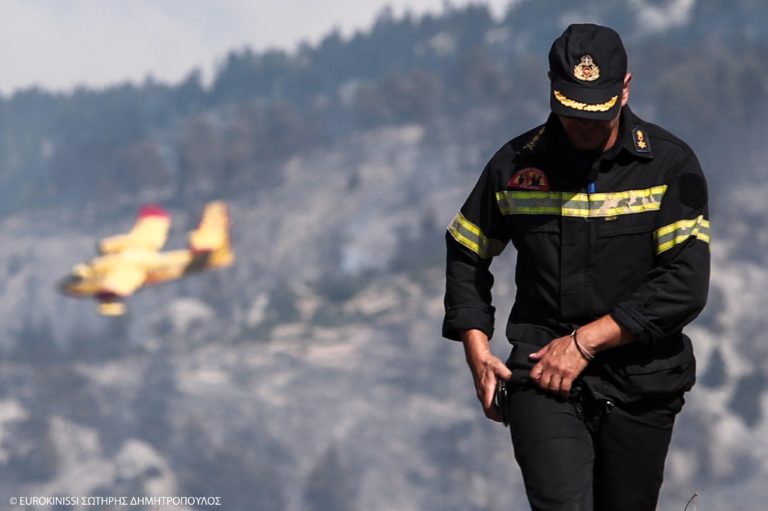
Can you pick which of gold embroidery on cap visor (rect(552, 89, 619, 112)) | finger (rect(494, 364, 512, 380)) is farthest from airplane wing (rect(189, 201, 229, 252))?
gold embroidery on cap visor (rect(552, 89, 619, 112))

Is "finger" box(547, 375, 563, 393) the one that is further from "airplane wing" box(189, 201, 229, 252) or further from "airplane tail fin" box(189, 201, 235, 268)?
"airplane wing" box(189, 201, 229, 252)

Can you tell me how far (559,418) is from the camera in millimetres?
7715

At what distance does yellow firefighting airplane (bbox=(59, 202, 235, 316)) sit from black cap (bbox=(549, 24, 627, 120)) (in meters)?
149

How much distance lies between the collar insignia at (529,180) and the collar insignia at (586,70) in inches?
26.8

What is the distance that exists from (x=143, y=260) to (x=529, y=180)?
166 metres

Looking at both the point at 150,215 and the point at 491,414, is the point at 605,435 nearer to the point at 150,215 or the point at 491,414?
the point at 491,414

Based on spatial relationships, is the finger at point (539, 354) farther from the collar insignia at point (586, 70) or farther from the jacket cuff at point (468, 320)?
the collar insignia at point (586, 70)

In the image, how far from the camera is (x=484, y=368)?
7.96 m

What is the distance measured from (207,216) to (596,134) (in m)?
168

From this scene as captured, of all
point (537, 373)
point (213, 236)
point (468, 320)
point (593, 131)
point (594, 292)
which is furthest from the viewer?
point (213, 236)

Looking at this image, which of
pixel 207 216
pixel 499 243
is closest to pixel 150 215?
pixel 207 216

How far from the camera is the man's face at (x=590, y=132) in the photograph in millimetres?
7598

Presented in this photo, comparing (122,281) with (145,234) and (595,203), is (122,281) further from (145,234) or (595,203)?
(595,203)

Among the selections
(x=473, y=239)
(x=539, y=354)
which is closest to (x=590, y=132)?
(x=473, y=239)
